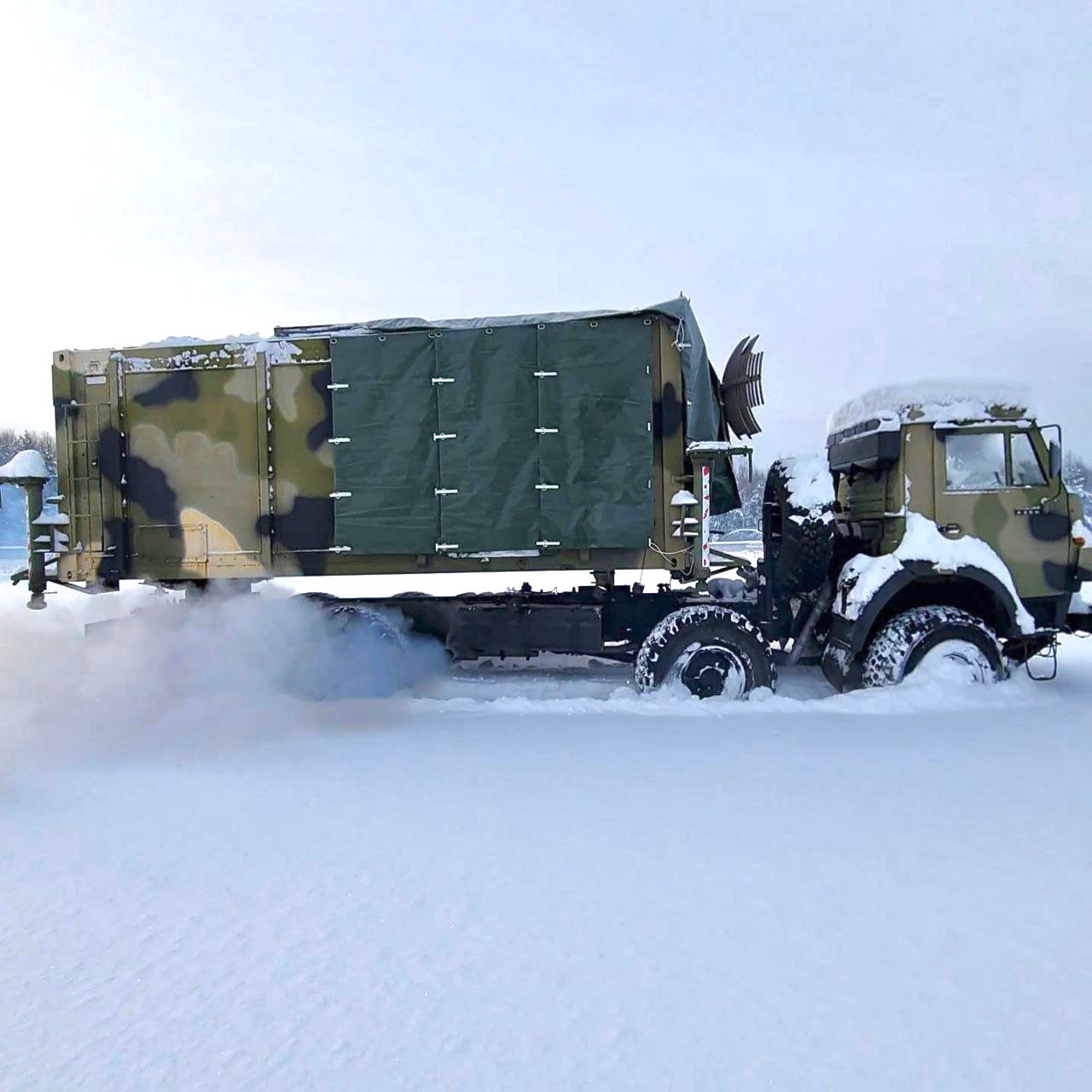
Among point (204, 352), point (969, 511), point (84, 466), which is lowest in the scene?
point (969, 511)

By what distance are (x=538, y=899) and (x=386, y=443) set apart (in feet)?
16.0

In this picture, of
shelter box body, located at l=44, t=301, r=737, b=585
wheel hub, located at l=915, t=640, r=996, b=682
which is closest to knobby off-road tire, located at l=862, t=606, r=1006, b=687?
wheel hub, located at l=915, t=640, r=996, b=682

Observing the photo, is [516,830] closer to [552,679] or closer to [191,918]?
Result: [191,918]

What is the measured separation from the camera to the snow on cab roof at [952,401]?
23.8ft

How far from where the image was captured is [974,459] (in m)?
7.27

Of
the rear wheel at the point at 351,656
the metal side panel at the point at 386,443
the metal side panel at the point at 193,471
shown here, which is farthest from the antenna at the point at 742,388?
the metal side panel at the point at 193,471

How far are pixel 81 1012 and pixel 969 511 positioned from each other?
730 centimetres

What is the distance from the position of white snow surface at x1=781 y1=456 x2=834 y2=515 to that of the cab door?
0.95 metres

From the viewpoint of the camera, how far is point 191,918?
9.98 ft

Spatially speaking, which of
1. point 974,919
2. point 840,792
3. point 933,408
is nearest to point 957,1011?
point 974,919

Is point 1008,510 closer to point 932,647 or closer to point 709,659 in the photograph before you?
point 932,647

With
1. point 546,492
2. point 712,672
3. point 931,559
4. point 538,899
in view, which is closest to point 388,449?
point 546,492

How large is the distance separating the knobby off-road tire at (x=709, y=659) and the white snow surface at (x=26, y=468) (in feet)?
19.0

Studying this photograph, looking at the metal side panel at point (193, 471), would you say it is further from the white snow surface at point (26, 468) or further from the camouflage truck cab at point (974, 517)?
the camouflage truck cab at point (974, 517)
